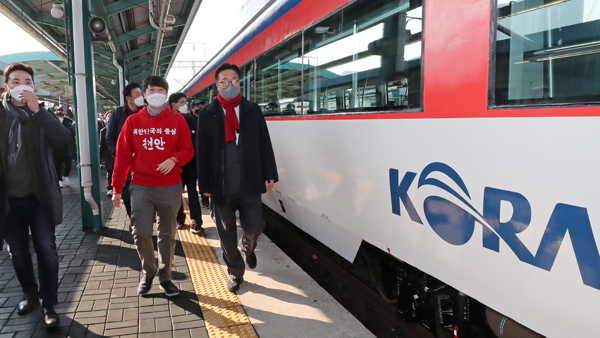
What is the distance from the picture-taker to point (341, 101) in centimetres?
345

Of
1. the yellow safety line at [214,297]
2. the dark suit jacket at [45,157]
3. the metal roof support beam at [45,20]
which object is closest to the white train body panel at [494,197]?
the yellow safety line at [214,297]

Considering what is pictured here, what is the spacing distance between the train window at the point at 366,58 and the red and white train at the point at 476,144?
1 cm

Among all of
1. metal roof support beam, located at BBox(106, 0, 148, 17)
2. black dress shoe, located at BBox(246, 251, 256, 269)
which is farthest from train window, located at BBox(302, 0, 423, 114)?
metal roof support beam, located at BBox(106, 0, 148, 17)

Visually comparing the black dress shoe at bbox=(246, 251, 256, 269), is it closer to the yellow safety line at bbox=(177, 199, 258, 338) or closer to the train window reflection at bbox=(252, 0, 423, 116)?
the yellow safety line at bbox=(177, 199, 258, 338)

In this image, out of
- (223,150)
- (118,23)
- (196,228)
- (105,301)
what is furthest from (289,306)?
(118,23)

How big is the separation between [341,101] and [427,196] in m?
1.29

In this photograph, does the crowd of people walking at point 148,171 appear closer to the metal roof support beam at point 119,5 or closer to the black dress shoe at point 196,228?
the black dress shoe at point 196,228

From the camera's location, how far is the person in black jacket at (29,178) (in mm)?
3010

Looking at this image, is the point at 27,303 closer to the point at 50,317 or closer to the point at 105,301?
the point at 50,317

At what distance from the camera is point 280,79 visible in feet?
15.6

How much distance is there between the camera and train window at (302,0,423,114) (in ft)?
8.75

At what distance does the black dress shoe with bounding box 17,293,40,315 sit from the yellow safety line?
48.5 inches

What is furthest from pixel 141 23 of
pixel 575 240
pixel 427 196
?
pixel 575 240

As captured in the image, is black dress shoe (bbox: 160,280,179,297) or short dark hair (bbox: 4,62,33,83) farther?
black dress shoe (bbox: 160,280,179,297)
